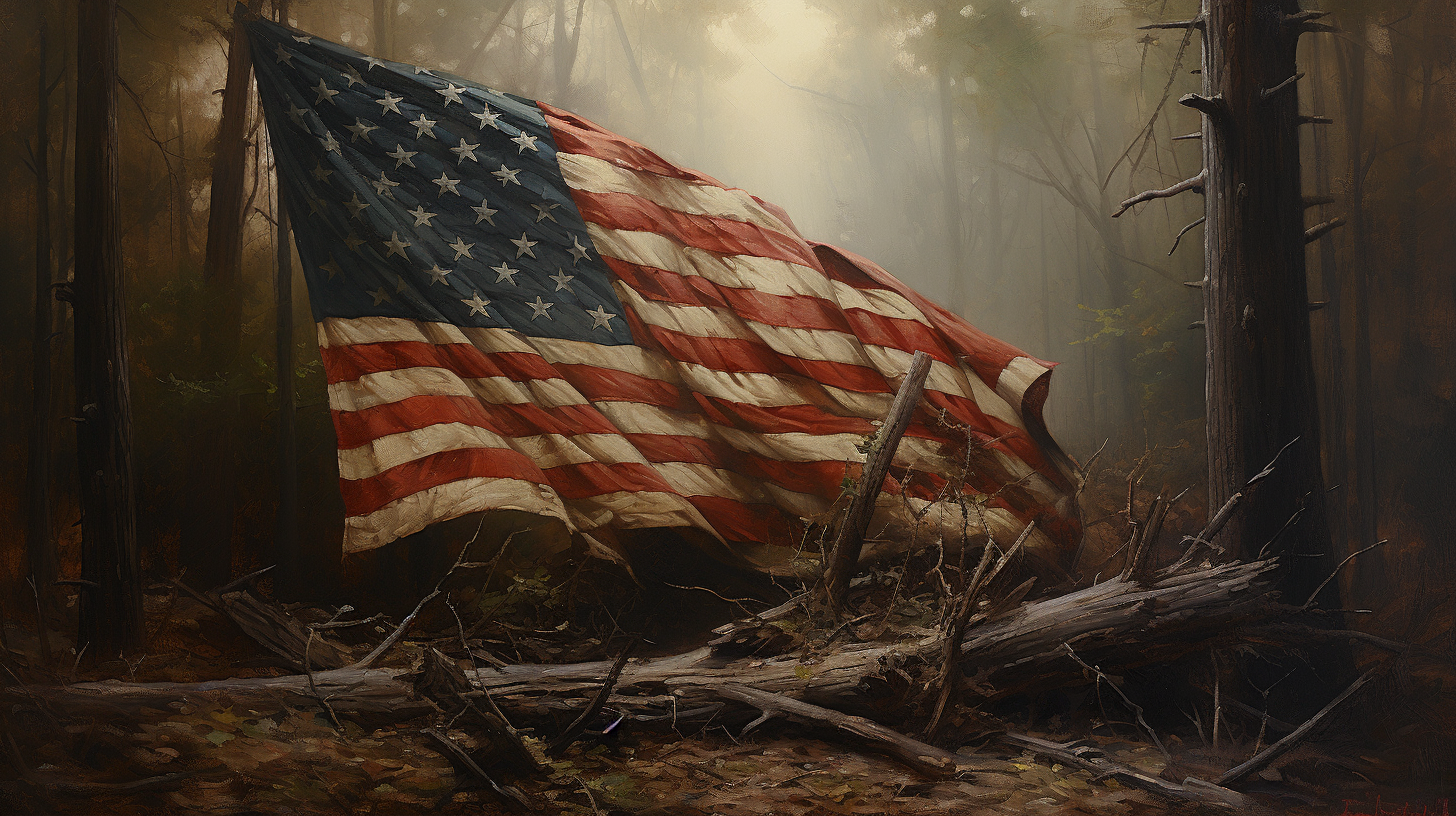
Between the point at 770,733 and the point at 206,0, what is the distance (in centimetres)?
491

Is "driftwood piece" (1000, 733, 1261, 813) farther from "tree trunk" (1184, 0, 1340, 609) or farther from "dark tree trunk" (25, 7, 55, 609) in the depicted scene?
"dark tree trunk" (25, 7, 55, 609)

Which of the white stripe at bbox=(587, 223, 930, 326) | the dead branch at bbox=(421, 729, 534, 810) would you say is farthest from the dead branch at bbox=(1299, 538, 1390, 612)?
the dead branch at bbox=(421, 729, 534, 810)

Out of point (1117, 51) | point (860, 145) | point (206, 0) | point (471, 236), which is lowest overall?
point (471, 236)

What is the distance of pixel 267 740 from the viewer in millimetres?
3004

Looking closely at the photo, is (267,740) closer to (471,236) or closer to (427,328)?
(427,328)

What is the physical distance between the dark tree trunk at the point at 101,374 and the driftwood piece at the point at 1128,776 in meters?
3.96

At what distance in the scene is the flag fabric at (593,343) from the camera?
3742mm

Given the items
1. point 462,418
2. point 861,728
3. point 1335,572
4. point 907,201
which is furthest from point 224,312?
point 1335,572

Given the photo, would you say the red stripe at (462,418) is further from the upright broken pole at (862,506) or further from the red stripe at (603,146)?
the red stripe at (603,146)

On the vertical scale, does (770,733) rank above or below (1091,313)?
below

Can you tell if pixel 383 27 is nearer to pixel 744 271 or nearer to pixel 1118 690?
pixel 744 271

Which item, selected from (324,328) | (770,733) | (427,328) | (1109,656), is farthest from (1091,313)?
(324,328)

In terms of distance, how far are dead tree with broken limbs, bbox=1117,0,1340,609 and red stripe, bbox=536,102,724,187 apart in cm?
284
